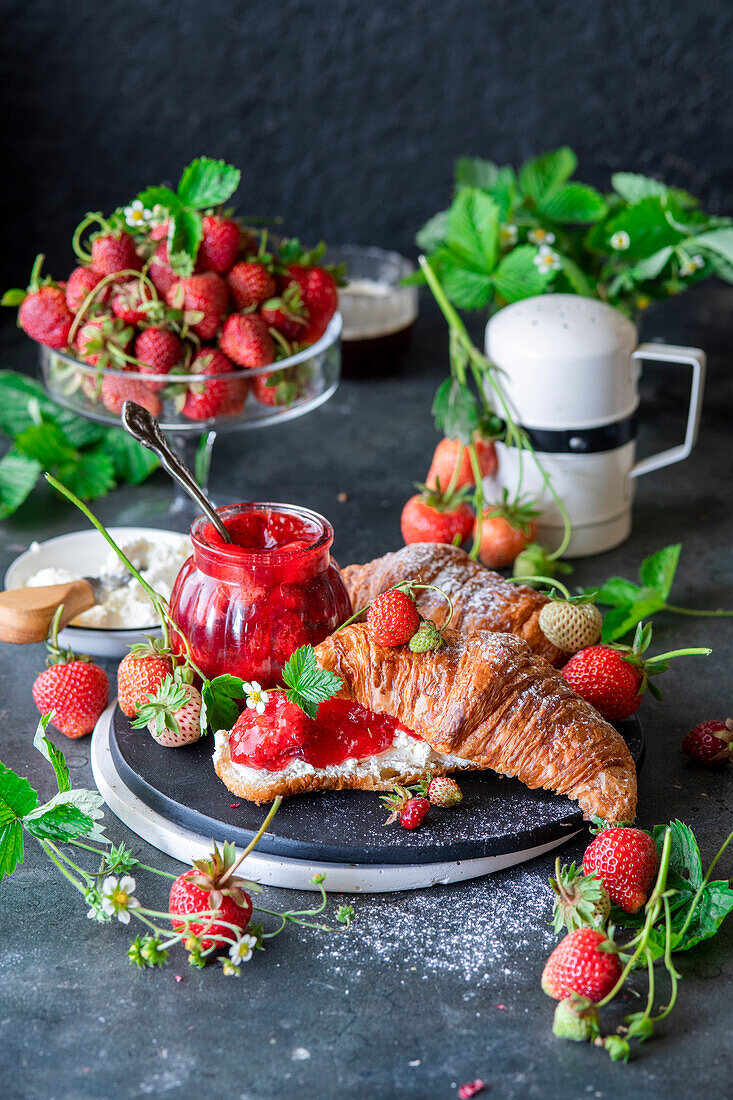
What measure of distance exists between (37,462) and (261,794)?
0.89m

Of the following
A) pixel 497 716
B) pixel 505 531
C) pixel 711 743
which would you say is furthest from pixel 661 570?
pixel 497 716

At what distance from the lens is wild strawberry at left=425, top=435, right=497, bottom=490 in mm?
1595

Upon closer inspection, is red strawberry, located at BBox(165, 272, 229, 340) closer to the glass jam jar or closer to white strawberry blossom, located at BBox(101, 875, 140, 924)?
the glass jam jar

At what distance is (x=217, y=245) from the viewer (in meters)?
1.50

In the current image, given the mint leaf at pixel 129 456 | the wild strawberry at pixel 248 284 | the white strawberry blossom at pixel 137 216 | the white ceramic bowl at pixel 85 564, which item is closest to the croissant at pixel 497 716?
the white ceramic bowl at pixel 85 564

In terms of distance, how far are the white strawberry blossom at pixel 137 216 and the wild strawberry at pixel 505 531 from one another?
0.59 m

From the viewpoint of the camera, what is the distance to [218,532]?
1.14 meters

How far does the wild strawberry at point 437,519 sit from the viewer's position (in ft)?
5.14

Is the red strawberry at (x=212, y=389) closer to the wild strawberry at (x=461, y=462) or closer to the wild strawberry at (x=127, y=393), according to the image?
the wild strawberry at (x=127, y=393)

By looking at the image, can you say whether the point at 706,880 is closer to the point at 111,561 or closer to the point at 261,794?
the point at 261,794

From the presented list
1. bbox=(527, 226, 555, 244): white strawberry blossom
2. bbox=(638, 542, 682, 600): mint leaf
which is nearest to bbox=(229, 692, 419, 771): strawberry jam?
bbox=(638, 542, 682, 600): mint leaf

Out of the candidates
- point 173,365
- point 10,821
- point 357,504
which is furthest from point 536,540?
point 10,821

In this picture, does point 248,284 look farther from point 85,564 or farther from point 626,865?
point 626,865

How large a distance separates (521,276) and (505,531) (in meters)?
0.43
